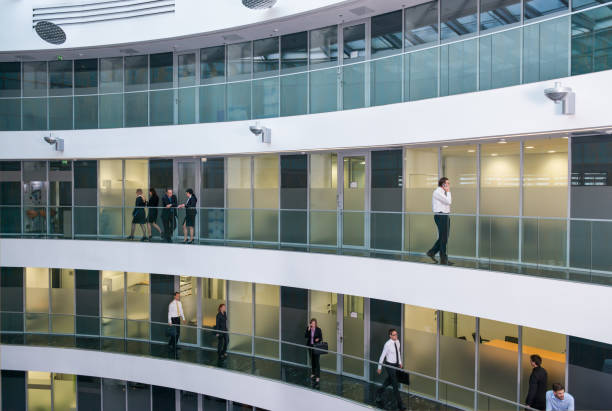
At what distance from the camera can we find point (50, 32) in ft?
52.2

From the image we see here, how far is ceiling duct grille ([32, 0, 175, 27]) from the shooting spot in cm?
1524

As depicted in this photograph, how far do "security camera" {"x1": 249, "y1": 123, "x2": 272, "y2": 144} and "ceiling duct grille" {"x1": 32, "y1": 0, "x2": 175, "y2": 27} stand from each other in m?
4.61

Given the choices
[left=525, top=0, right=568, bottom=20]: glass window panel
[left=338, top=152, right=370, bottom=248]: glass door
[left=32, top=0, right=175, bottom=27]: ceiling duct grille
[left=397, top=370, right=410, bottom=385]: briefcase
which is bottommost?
[left=397, top=370, right=410, bottom=385]: briefcase

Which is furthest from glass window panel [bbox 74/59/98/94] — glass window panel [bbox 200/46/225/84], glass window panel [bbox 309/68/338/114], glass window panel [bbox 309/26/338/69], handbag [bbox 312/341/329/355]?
handbag [bbox 312/341/329/355]

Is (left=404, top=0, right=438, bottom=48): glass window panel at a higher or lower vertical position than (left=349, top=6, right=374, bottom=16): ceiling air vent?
lower

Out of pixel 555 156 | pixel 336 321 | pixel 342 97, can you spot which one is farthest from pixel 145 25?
pixel 555 156

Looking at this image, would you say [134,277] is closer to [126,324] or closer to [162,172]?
[126,324]

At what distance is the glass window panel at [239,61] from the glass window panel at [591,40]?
30.5 feet

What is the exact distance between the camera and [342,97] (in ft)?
41.3

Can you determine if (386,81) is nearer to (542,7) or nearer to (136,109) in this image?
(542,7)

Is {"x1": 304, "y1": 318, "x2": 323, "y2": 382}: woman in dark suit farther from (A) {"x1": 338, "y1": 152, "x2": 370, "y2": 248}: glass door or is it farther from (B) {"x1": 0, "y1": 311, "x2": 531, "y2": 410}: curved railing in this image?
(A) {"x1": 338, "y1": 152, "x2": 370, "y2": 248}: glass door

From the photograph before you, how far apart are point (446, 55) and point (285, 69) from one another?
560 cm

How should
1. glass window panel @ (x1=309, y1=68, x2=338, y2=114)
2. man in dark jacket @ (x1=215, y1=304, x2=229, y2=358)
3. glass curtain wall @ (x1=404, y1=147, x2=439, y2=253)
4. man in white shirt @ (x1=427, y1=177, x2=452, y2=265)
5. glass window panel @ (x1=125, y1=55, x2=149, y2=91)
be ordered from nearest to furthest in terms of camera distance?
man in white shirt @ (x1=427, y1=177, x2=452, y2=265) → glass curtain wall @ (x1=404, y1=147, x2=439, y2=253) → glass window panel @ (x1=309, y1=68, x2=338, y2=114) → man in dark jacket @ (x1=215, y1=304, x2=229, y2=358) → glass window panel @ (x1=125, y1=55, x2=149, y2=91)

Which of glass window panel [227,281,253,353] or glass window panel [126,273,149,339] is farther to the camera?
glass window panel [126,273,149,339]
